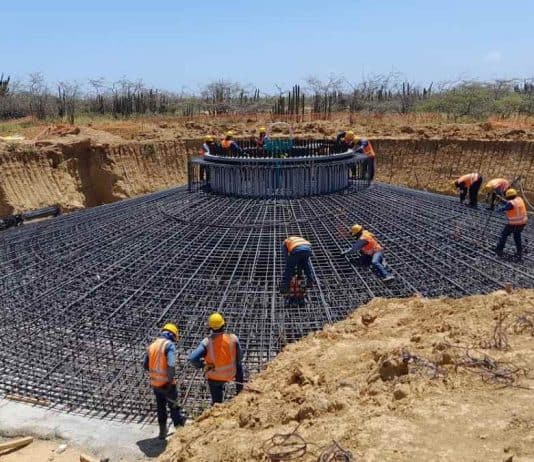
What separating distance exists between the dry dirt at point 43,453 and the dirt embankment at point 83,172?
17443mm

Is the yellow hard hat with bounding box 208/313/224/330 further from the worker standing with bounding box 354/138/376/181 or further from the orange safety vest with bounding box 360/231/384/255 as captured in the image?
the worker standing with bounding box 354/138/376/181

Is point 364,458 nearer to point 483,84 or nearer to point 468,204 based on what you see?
point 468,204

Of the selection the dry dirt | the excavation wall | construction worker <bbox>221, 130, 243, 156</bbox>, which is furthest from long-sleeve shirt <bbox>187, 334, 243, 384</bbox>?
the excavation wall

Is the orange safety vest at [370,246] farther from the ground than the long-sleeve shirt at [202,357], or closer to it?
farther from the ground

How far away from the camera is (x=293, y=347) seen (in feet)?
25.1

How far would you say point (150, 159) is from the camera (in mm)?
A: 28953

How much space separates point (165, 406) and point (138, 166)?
2232 cm

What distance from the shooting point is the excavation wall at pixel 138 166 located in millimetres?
24328

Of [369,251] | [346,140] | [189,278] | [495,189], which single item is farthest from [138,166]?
[369,251]

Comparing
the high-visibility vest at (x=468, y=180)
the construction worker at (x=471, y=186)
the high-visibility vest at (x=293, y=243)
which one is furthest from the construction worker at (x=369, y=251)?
the high-visibility vest at (x=468, y=180)

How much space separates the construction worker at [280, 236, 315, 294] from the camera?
925cm

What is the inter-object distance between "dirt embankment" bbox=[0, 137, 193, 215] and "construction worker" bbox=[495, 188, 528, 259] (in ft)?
60.6

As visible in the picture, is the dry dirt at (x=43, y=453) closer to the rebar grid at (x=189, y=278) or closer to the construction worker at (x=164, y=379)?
the rebar grid at (x=189, y=278)

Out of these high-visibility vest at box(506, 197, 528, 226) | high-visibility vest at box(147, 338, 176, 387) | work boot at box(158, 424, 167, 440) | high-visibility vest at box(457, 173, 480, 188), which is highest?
high-visibility vest at box(457, 173, 480, 188)
